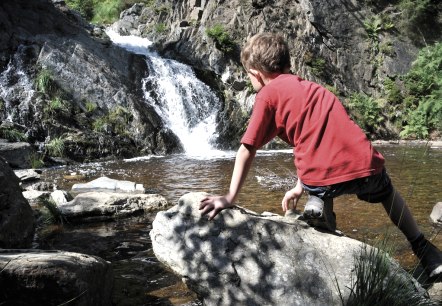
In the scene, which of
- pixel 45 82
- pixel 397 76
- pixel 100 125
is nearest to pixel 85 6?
pixel 45 82

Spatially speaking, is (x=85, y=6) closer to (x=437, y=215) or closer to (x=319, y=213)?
(x=437, y=215)

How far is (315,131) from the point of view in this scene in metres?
2.65

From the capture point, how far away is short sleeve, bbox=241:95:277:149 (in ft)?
8.69

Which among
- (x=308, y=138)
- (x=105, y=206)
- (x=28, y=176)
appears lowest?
(x=28, y=176)

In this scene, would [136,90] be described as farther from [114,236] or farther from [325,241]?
[325,241]

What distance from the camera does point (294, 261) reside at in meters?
2.65

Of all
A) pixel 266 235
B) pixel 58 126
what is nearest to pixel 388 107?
pixel 58 126

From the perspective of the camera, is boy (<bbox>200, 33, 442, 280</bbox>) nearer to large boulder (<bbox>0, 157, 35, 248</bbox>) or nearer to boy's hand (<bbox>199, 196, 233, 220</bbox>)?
boy's hand (<bbox>199, 196, 233, 220</bbox>)

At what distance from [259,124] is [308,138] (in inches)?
12.0

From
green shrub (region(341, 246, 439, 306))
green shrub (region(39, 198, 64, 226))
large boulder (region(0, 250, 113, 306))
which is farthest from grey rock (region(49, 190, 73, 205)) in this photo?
green shrub (region(341, 246, 439, 306))

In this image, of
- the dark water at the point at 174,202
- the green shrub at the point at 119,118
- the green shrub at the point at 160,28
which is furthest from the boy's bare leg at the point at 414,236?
the green shrub at the point at 160,28

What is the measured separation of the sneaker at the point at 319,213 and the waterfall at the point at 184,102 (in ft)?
40.4

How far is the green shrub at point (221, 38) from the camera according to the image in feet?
66.1

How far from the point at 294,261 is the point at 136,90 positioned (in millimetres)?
15205
